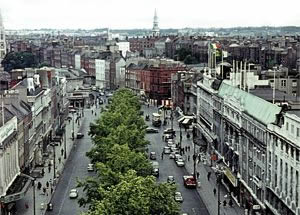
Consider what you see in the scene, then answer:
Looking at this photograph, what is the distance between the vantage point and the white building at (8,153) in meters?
65.6

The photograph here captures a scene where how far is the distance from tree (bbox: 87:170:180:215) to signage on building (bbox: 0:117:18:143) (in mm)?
19654

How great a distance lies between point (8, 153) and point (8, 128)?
2830 mm

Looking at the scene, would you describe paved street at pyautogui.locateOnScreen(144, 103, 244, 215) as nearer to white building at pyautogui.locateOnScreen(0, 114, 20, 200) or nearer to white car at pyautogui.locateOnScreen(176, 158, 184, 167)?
white car at pyautogui.locateOnScreen(176, 158, 184, 167)

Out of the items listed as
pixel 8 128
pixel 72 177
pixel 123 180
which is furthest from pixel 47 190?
pixel 123 180

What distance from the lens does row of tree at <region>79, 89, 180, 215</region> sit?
4734 cm

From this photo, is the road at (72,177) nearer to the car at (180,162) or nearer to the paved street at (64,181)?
the paved street at (64,181)

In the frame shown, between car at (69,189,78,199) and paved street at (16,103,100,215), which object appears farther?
car at (69,189,78,199)

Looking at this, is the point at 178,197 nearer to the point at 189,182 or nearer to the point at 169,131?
the point at 189,182

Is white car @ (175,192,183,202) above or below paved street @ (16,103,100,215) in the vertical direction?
above

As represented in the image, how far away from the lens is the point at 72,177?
85.6 m

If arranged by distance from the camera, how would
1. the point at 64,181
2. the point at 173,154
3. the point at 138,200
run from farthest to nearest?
1. the point at 173,154
2. the point at 64,181
3. the point at 138,200

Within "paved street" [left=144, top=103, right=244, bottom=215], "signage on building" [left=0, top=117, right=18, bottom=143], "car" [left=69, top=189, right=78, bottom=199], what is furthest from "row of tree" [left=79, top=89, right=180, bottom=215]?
"signage on building" [left=0, top=117, right=18, bottom=143]

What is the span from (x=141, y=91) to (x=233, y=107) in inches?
4078

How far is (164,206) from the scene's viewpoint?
49.4 metres
